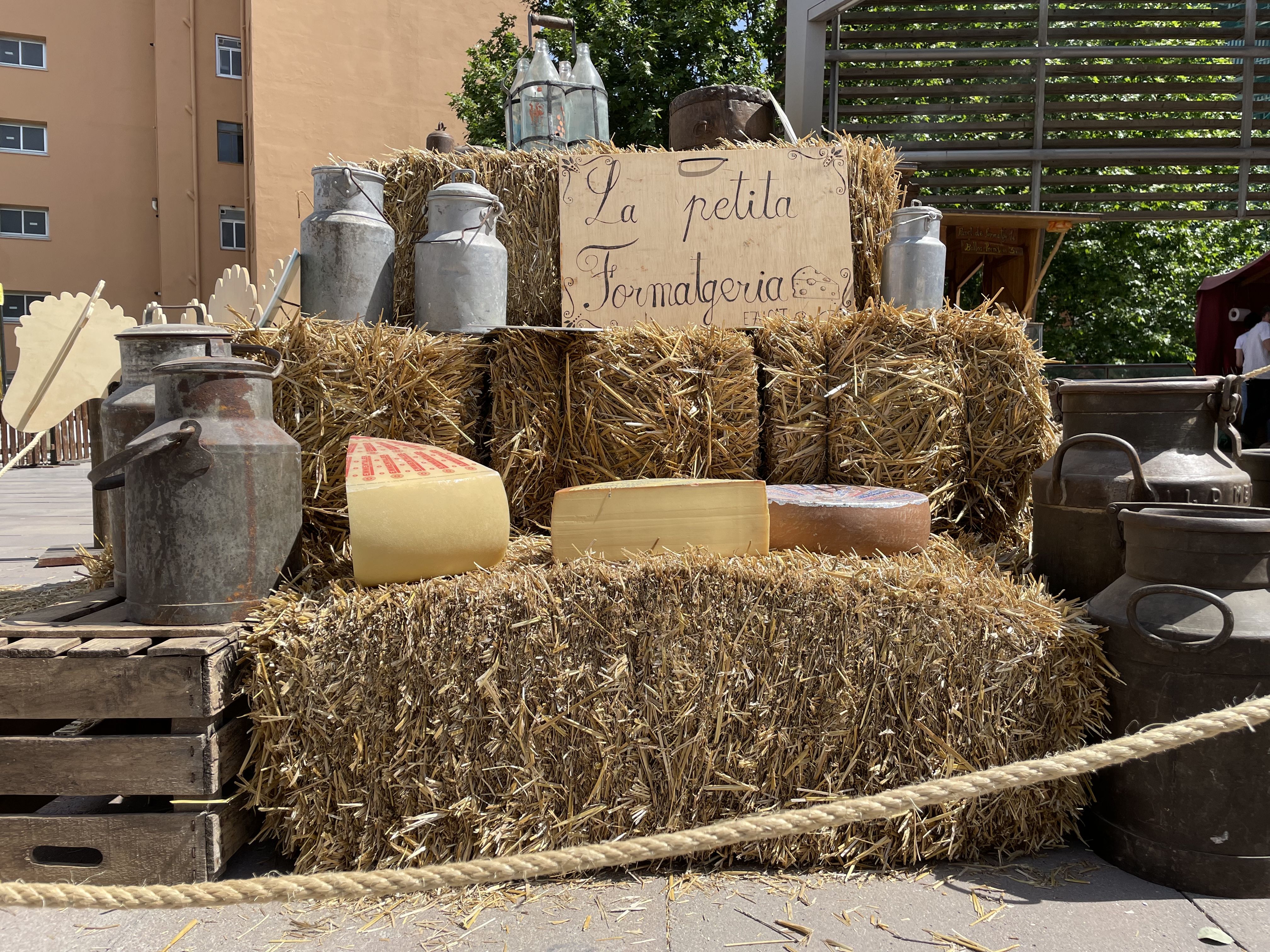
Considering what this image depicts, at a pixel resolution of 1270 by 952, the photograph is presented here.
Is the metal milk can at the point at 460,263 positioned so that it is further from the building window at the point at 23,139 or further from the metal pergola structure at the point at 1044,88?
the building window at the point at 23,139

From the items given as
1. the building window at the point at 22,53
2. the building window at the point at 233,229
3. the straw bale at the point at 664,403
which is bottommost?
the straw bale at the point at 664,403

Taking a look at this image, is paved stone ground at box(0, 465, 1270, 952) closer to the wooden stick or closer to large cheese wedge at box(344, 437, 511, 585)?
large cheese wedge at box(344, 437, 511, 585)

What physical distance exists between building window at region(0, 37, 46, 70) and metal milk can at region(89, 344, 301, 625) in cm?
2330

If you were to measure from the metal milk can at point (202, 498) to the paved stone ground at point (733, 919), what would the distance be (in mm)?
728

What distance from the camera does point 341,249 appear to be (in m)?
2.89

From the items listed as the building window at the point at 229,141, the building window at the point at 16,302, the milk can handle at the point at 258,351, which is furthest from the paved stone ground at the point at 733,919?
the building window at the point at 16,302

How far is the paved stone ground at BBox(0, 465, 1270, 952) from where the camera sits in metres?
1.73

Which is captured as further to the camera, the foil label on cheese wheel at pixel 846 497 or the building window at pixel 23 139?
the building window at pixel 23 139

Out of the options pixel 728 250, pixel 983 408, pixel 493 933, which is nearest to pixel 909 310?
pixel 983 408

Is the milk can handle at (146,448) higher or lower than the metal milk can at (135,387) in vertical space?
lower

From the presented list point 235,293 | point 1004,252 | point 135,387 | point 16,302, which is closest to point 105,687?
point 135,387

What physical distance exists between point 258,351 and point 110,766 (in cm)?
124

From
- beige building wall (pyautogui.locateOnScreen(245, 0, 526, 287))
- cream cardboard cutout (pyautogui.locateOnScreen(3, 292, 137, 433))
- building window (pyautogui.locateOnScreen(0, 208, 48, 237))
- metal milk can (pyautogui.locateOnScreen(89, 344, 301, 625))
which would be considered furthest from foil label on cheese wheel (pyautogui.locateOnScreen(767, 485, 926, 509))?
building window (pyautogui.locateOnScreen(0, 208, 48, 237))

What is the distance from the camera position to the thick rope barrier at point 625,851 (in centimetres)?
123
